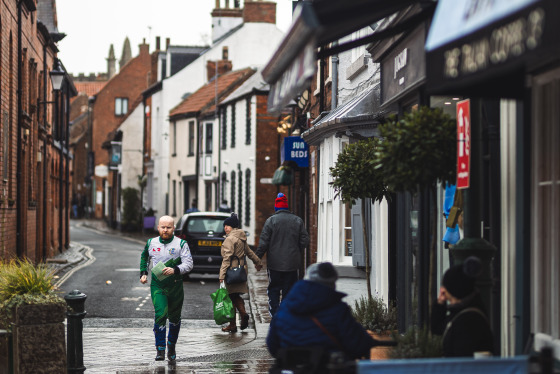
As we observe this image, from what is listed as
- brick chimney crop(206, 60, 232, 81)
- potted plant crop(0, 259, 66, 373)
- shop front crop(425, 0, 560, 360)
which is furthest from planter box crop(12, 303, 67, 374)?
brick chimney crop(206, 60, 232, 81)

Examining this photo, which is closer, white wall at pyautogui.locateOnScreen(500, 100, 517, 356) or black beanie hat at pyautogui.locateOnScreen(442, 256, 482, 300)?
black beanie hat at pyautogui.locateOnScreen(442, 256, 482, 300)

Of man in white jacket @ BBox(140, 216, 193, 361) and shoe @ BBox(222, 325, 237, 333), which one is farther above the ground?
man in white jacket @ BBox(140, 216, 193, 361)

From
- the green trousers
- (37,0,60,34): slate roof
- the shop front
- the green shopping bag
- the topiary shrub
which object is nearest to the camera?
the shop front

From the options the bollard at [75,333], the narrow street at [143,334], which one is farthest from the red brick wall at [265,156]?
the bollard at [75,333]

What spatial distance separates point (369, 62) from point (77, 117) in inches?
3267

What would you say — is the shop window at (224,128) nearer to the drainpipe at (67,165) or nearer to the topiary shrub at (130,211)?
the drainpipe at (67,165)

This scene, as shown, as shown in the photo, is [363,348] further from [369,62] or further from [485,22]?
[369,62]

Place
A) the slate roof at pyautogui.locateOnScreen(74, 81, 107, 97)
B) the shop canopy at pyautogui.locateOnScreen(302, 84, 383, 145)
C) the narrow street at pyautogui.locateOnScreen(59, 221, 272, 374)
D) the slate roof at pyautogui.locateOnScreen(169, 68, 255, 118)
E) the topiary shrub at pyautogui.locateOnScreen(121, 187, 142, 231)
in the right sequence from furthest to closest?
the slate roof at pyautogui.locateOnScreen(74, 81, 107, 97) < the topiary shrub at pyautogui.locateOnScreen(121, 187, 142, 231) < the slate roof at pyautogui.locateOnScreen(169, 68, 255, 118) < the shop canopy at pyautogui.locateOnScreen(302, 84, 383, 145) < the narrow street at pyautogui.locateOnScreen(59, 221, 272, 374)

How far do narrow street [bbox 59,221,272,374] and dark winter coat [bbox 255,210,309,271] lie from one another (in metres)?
1.12

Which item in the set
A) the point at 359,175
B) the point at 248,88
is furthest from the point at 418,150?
the point at 248,88

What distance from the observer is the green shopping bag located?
13.9m

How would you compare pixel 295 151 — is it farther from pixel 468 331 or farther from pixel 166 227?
pixel 468 331

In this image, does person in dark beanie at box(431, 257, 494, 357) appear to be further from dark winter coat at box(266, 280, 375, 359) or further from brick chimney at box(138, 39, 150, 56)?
brick chimney at box(138, 39, 150, 56)

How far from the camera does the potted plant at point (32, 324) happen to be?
9438 millimetres
